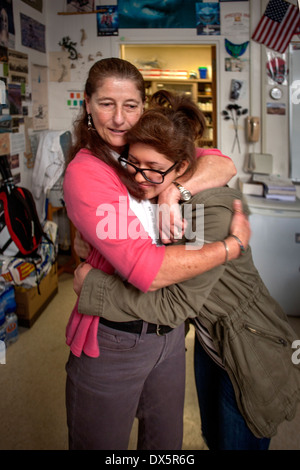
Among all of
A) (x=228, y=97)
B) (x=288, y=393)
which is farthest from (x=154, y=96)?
(x=228, y=97)

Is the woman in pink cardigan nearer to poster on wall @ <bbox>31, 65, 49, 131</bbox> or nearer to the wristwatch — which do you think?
the wristwatch

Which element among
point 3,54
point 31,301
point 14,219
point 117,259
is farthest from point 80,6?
point 117,259

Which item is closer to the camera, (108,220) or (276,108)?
(108,220)

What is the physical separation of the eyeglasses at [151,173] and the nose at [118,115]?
0.09 meters

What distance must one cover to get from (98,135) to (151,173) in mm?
167

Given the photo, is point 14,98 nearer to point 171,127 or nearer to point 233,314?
point 171,127

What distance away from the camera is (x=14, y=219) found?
223cm

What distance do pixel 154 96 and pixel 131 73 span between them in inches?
2.8

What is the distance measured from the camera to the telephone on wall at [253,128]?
291 cm

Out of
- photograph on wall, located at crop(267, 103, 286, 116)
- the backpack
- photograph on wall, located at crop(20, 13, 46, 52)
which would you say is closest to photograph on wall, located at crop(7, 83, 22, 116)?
photograph on wall, located at crop(20, 13, 46, 52)

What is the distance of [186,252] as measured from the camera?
71cm

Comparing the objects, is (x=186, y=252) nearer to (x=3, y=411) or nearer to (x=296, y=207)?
(x=3, y=411)

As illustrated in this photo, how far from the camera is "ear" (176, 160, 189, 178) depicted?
2.71 ft

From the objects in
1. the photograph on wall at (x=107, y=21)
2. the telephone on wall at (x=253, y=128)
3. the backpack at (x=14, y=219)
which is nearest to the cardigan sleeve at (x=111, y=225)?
the backpack at (x=14, y=219)
